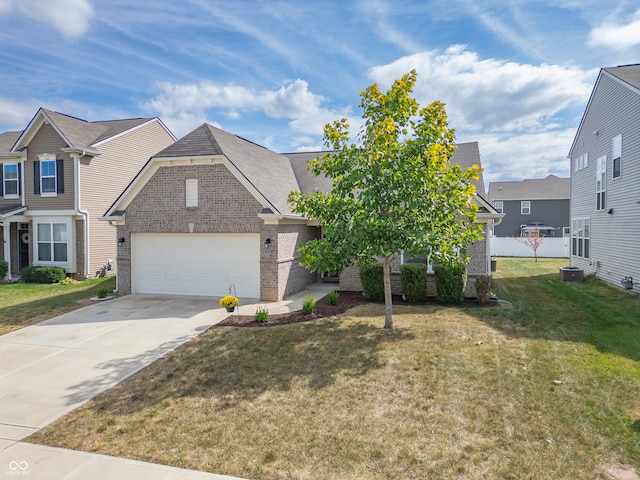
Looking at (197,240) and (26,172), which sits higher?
(26,172)

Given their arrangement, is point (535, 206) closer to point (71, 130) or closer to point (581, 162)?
point (581, 162)

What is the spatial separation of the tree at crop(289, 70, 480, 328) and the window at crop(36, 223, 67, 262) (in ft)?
49.2

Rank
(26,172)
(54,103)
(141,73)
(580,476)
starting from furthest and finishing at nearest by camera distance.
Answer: (54,103), (26,172), (141,73), (580,476)

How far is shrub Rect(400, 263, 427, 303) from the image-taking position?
12297 millimetres

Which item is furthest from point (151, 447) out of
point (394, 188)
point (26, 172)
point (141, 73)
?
point (26, 172)

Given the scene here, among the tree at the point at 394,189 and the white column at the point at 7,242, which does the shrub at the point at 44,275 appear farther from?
the tree at the point at 394,189

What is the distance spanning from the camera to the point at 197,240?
44.7 ft

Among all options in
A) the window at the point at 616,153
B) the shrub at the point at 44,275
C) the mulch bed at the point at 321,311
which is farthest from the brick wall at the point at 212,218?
the window at the point at 616,153

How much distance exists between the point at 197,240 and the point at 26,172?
11832 millimetres

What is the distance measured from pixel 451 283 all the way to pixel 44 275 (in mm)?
17367

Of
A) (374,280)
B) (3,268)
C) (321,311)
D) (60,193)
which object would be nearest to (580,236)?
(374,280)

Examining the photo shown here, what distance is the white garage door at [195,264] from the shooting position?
43.2 feet

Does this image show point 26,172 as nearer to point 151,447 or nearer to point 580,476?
point 151,447

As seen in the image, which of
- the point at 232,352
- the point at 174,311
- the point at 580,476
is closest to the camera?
the point at 580,476
